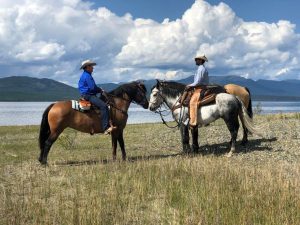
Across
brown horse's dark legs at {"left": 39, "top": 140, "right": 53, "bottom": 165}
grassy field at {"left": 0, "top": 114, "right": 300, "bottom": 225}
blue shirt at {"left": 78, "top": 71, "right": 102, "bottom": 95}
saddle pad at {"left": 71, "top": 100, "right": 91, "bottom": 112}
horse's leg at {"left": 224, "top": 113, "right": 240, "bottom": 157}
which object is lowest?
grassy field at {"left": 0, "top": 114, "right": 300, "bottom": 225}

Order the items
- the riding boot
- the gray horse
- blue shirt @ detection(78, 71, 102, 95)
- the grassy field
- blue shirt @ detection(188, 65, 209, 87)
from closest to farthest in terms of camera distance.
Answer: the grassy field, blue shirt @ detection(78, 71, 102, 95), the gray horse, blue shirt @ detection(188, 65, 209, 87), the riding boot

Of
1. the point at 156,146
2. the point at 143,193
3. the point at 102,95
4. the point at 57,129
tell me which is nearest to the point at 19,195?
the point at 143,193

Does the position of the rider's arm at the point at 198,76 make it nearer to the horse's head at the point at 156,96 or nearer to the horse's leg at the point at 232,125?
the horse's head at the point at 156,96

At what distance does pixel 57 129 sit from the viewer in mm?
14688

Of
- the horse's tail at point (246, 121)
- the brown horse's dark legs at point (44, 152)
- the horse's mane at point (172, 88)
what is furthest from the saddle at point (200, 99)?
the brown horse's dark legs at point (44, 152)

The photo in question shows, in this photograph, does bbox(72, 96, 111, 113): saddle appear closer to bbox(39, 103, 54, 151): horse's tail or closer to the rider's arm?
bbox(39, 103, 54, 151): horse's tail

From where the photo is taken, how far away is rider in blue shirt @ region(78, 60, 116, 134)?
14670 mm

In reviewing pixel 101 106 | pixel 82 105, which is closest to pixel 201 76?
pixel 101 106

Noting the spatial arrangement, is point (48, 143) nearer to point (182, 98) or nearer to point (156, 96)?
point (156, 96)

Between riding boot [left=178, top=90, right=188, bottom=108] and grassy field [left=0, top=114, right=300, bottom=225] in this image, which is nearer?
grassy field [left=0, top=114, right=300, bottom=225]

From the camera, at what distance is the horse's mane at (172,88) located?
16.6 meters

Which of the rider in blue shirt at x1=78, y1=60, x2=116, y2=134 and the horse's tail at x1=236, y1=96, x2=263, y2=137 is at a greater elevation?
the rider in blue shirt at x1=78, y1=60, x2=116, y2=134

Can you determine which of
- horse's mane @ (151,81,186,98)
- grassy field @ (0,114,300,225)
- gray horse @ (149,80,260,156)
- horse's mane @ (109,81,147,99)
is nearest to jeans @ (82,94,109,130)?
horse's mane @ (109,81,147,99)

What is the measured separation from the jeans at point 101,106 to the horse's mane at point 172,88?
2885 mm
